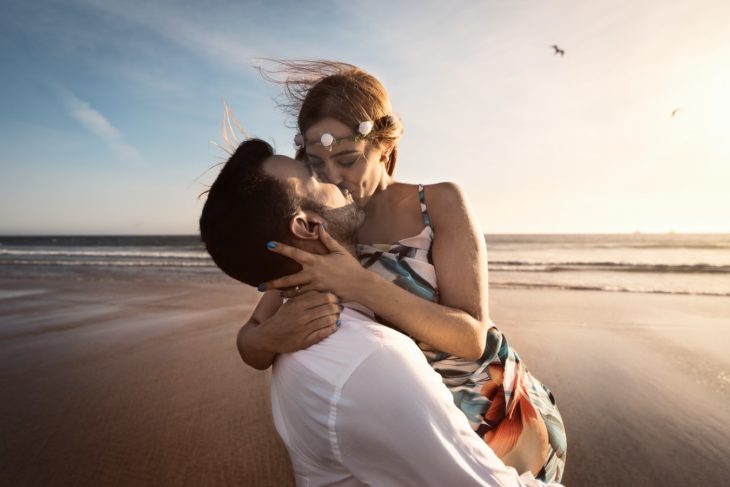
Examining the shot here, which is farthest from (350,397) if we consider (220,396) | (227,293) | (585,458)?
(227,293)

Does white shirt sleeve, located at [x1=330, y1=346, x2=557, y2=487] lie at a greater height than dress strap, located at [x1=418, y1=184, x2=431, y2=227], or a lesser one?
lesser

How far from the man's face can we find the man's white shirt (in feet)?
2.11

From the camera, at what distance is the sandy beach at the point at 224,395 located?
294 centimetres

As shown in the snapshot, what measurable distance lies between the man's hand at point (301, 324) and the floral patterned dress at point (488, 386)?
527 mm

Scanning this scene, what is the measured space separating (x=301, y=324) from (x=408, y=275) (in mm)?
740

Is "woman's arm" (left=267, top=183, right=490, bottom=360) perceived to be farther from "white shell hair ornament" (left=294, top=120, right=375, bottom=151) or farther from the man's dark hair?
"white shell hair ornament" (left=294, top=120, right=375, bottom=151)

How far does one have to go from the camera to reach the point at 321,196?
1.80 meters

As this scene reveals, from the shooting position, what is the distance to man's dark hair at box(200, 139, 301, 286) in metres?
1.61

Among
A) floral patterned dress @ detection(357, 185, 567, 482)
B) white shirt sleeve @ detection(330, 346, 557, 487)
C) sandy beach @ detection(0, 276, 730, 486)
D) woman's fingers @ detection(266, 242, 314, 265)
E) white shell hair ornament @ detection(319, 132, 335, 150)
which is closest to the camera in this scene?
white shirt sleeve @ detection(330, 346, 557, 487)

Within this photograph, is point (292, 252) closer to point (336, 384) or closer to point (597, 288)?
point (336, 384)

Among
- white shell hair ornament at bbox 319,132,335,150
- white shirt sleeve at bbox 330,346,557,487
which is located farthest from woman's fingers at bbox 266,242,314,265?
white shell hair ornament at bbox 319,132,335,150

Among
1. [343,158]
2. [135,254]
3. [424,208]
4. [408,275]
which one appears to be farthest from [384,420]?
[135,254]

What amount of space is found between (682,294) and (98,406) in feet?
40.4

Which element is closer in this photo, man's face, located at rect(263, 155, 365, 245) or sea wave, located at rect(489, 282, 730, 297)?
man's face, located at rect(263, 155, 365, 245)
